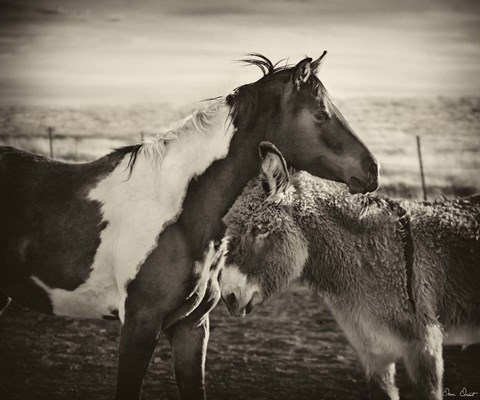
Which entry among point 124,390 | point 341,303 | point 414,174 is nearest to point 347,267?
point 341,303

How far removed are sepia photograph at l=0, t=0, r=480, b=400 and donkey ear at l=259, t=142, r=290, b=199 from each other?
11 millimetres

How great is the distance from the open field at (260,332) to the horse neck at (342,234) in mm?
1116

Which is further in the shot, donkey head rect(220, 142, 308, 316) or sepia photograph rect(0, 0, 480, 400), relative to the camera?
donkey head rect(220, 142, 308, 316)

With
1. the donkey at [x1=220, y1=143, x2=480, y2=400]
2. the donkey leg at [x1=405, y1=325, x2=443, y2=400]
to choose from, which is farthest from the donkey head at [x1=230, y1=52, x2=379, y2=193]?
the donkey leg at [x1=405, y1=325, x2=443, y2=400]

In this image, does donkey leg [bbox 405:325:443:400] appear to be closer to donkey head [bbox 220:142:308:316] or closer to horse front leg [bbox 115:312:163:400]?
donkey head [bbox 220:142:308:316]

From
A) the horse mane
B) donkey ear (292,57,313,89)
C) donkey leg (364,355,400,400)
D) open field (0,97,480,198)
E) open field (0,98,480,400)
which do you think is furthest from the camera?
open field (0,97,480,198)

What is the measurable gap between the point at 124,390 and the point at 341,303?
1.46 meters

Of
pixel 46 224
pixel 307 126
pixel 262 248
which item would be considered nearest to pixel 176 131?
pixel 307 126

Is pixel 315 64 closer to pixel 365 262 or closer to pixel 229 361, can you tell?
pixel 365 262

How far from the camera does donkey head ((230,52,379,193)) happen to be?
2.87 metres

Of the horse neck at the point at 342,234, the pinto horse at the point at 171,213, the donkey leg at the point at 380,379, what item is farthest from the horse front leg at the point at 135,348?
the donkey leg at the point at 380,379

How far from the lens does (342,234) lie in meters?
3.77

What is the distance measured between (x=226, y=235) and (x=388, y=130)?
524 centimetres

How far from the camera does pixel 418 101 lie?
296 inches
